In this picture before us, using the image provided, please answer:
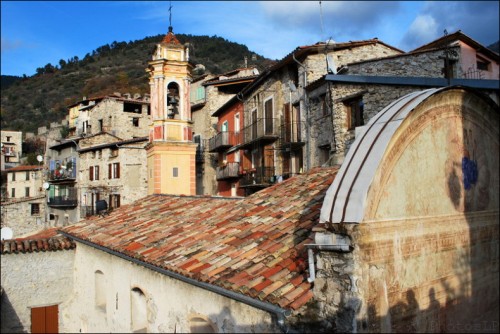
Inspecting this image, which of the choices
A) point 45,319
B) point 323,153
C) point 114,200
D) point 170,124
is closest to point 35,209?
point 114,200

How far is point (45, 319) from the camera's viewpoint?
37.6ft

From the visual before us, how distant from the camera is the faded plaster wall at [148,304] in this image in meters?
5.28

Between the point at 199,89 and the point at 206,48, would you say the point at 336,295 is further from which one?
the point at 206,48

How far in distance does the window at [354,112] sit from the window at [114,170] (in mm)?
22177

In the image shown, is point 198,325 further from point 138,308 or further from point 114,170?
point 114,170

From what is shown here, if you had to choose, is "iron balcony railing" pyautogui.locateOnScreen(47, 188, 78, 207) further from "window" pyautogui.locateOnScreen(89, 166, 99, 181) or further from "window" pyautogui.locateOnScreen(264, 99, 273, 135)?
"window" pyautogui.locateOnScreen(264, 99, 273, 135)

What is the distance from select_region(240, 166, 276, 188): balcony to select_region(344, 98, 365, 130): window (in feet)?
24.8

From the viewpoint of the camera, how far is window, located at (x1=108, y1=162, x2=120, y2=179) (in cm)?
3491

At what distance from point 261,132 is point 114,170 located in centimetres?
1506

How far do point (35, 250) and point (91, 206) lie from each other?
92.5 feet

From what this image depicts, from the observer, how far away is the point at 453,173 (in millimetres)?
5461

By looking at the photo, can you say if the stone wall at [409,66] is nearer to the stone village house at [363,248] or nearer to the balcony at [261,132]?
the balcony at [261,132]

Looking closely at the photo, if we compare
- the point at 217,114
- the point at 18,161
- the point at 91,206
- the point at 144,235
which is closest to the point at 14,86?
the point at 18,161

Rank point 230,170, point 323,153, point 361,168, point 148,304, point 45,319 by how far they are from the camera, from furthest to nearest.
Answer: point 230,170 < point 323,153 < point 45,319 < point 148,304 < point 361,168
